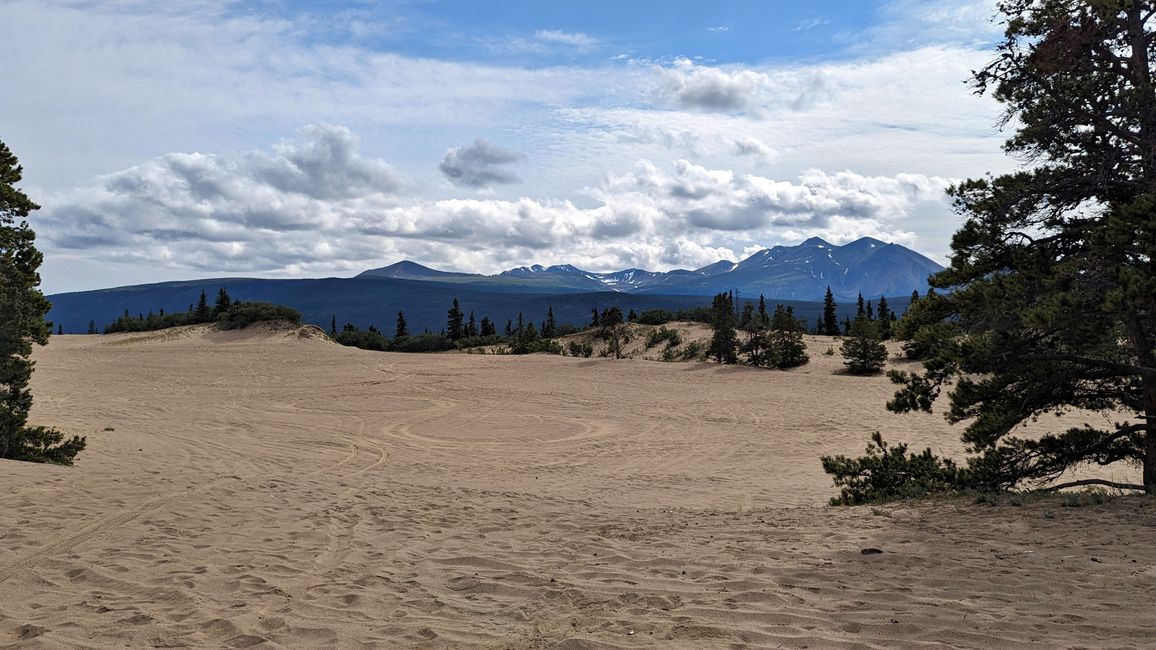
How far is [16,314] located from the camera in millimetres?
10391

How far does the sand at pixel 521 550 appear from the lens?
15.6 feet

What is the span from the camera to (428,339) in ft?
172

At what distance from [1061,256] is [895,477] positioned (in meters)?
3.78

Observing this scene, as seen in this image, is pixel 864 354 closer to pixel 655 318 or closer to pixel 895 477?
pixel 655 318

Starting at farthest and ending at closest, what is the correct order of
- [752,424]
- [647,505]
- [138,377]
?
[138,377] < [752,424] < [647,505]

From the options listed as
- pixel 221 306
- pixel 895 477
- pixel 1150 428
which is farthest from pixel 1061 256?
pixel 221 306

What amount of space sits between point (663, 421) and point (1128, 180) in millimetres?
14273

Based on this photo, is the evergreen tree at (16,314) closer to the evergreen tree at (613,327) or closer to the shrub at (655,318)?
the evergreen tree at (613,327)

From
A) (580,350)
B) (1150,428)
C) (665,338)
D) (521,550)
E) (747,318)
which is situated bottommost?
(521,550)

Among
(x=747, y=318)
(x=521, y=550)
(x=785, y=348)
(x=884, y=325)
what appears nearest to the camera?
(x=521, y=550)

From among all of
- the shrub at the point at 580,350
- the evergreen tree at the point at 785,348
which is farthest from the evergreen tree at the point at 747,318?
the shrub at the point at 580,350

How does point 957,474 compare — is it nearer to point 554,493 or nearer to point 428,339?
point 554,493

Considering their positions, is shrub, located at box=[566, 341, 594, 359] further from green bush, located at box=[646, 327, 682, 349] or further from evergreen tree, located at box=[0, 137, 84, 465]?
evergreen tree, located at box=[0, 137, 84, 465]

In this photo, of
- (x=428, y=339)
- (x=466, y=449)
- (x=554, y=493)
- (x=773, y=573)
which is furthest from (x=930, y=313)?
(x=428, y=339)
